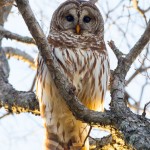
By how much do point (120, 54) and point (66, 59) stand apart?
1.98 feet

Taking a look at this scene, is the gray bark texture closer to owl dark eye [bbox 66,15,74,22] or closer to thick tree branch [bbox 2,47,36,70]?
owl dark eye [bbox 66,15,74,22]

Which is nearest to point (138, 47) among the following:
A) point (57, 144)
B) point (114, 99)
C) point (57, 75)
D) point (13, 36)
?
point (114, 99)

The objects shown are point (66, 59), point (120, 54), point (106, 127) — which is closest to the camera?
point (106, 127)

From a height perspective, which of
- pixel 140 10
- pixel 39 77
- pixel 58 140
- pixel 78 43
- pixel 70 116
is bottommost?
pixel 58 140

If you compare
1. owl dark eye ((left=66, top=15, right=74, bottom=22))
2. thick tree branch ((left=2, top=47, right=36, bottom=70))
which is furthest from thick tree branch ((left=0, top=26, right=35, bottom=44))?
thick tree branch ((left=2, top=47, right=36, bottom=70))

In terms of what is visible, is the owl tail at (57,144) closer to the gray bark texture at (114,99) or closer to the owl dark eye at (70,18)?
the gray bark texture at (114,99)

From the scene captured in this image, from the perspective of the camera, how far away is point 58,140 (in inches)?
165

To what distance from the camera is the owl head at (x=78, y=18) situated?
15.6 ft

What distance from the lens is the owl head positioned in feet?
15.6

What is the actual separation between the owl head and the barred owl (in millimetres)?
254

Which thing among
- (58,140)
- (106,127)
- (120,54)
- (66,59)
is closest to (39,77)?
(66,59)

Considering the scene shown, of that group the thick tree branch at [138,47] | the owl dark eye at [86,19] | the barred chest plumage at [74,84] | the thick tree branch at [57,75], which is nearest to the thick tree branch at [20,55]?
the owl dark eye at [86,19]

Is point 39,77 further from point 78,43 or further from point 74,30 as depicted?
point 74,30

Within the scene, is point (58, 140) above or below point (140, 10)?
below
